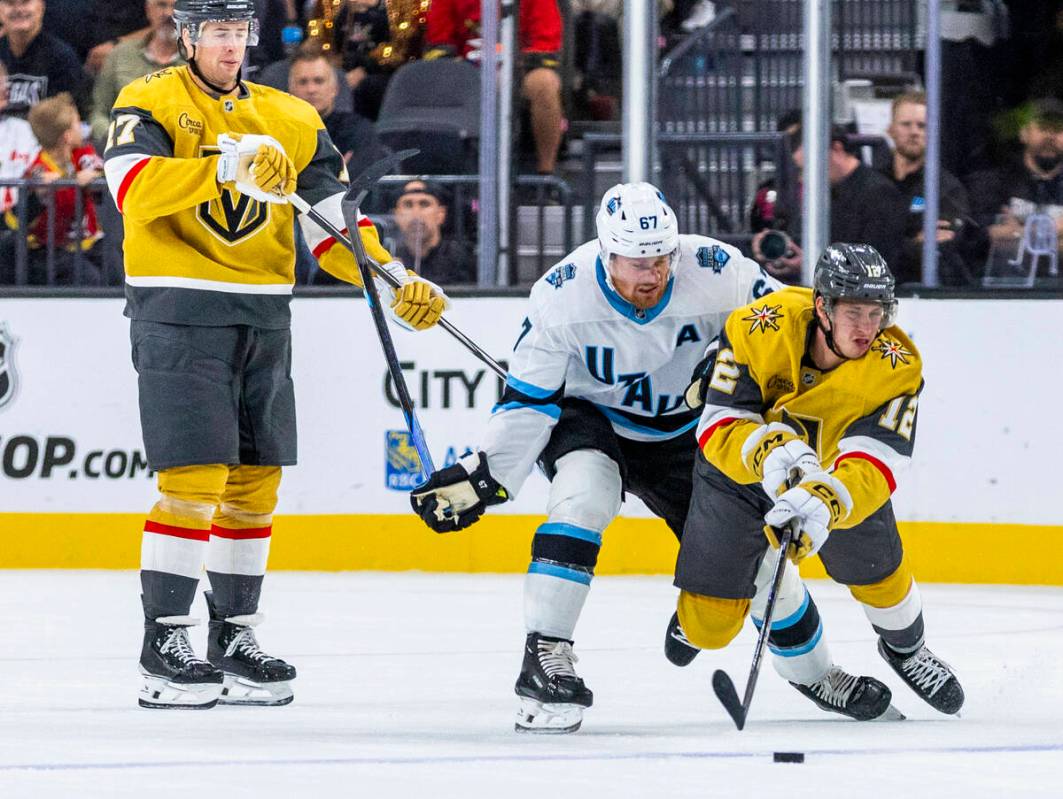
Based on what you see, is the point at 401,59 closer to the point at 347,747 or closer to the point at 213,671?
the point at 213,671

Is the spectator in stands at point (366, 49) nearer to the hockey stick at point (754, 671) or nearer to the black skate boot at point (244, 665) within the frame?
the black skate boot at point (244, 665)

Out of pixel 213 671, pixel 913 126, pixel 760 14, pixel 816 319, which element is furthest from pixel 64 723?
pixel 760 14

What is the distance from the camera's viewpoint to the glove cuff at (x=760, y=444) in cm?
356

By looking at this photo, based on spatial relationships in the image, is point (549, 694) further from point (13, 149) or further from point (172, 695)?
point (13, 149)

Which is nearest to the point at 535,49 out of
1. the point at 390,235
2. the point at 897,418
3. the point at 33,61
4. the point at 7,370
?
the point at 390,235

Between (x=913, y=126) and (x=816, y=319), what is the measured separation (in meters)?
2.70

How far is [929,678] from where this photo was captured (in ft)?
12.4

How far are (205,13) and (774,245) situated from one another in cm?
274

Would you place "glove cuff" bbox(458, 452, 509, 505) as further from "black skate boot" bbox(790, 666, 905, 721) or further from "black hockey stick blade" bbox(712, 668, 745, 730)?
"black skate boot" bbox(790, 666, 905, 721)

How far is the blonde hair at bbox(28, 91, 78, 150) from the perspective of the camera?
6.67 meters

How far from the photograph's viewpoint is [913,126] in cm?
620

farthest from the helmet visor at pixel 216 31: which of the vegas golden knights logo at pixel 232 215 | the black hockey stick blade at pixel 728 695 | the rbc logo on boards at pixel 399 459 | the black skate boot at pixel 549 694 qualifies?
the rbc logo on boards at pixel 399 459

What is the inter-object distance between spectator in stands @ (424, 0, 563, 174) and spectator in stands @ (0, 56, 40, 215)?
1342mm

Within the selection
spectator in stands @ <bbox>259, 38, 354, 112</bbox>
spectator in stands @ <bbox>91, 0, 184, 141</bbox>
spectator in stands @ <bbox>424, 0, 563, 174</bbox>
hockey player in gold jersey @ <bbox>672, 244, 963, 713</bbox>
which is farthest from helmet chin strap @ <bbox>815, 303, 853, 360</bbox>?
spectator in stands @ <bbox>91, 0, 184, 141</bbox>
